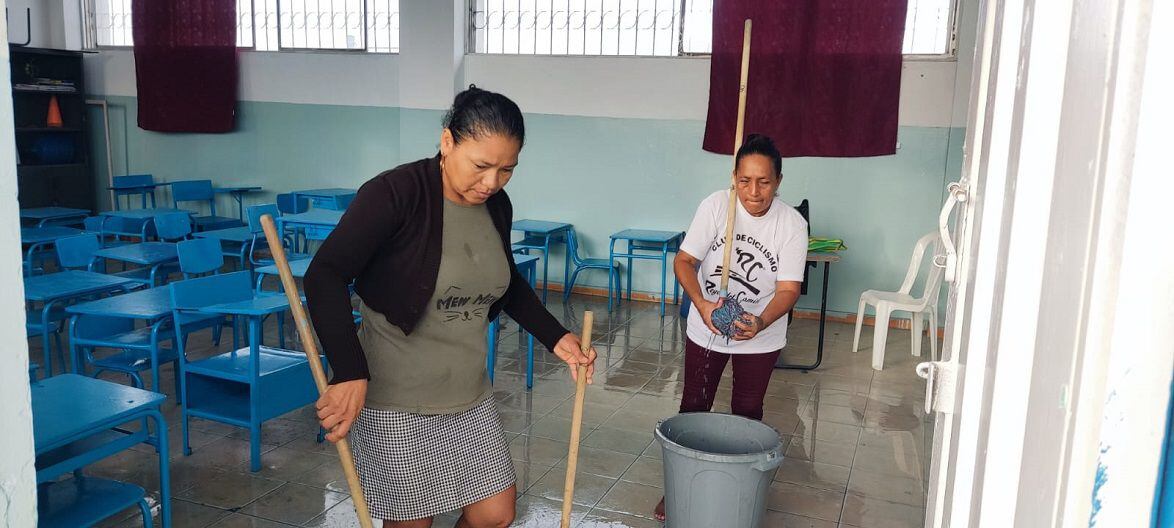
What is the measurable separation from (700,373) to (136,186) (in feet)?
25.8

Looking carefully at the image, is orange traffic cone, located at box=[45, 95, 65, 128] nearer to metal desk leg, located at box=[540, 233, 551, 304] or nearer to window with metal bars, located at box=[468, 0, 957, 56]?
window with metal bars, located at box=[468, 0, 957, 56]

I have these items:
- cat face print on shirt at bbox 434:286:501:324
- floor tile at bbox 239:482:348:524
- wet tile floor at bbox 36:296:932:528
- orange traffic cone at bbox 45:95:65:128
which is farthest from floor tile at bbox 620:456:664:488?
orange traffic cone at bbox 45:95:65:128

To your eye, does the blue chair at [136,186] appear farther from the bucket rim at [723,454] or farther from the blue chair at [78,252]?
the bucket rim at [723,454]

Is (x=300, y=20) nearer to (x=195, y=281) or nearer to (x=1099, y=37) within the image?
(x=195, y=281)

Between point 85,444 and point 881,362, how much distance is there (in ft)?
14.7

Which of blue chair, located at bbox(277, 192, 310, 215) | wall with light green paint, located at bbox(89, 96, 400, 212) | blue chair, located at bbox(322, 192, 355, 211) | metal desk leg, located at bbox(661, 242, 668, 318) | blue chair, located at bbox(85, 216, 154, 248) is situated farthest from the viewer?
wall with light green paint, located at bbox(89, 96, 400, 212)

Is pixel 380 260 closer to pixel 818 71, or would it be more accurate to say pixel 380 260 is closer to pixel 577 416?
pixel 577 416

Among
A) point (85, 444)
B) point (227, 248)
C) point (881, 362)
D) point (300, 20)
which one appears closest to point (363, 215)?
point (85, 444)

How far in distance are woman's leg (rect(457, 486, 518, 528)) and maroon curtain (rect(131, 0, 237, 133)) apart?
789cm

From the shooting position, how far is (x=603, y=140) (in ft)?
24.4

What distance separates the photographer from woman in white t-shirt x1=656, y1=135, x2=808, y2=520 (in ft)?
9.14

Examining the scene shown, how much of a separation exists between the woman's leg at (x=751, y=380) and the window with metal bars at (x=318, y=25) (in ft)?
20.5

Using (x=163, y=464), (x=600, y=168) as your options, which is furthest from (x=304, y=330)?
(x=600, y=168)

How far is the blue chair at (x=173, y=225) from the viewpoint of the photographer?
6301 millimetres
